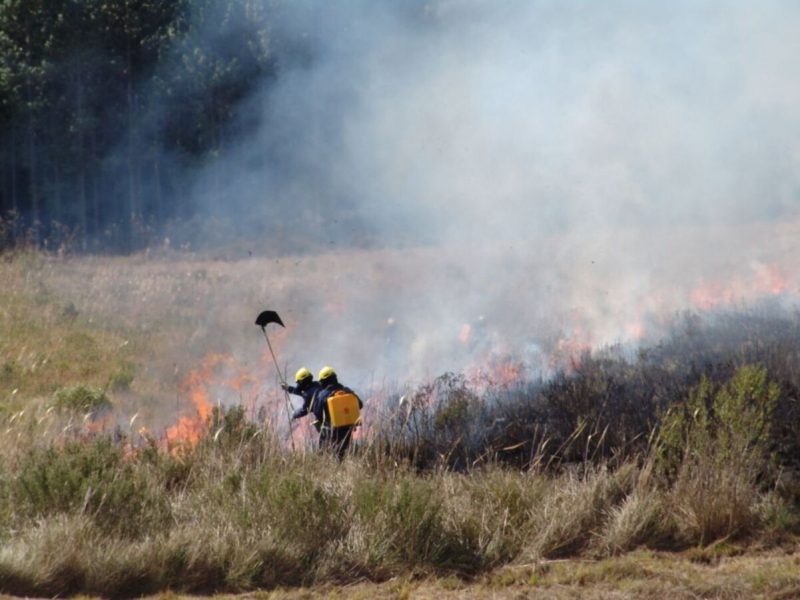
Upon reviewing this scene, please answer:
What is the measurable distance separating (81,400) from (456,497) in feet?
22.9

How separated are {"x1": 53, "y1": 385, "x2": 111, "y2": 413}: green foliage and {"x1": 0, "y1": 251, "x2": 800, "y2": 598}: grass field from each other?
1.51m

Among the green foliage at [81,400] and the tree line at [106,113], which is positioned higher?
the tree line at [106,113]

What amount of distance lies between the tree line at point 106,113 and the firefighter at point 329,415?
15.7 metres

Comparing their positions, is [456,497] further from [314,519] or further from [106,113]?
[106,113]

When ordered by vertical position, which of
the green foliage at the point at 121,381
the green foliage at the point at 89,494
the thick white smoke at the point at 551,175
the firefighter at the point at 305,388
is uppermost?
the thick white smoke at the point at 551,175

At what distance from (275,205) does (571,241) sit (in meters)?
12.5

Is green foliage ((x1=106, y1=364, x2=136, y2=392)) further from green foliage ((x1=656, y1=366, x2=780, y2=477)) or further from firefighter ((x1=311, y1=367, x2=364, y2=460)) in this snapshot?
green foliage ((x1=656, y1=366, x2=780, y2=477))

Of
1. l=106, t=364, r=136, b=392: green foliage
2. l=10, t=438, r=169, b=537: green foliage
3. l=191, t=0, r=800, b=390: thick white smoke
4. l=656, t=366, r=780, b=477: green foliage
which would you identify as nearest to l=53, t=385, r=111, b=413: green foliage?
l=106, t=364, r=136, b=392: green foliage

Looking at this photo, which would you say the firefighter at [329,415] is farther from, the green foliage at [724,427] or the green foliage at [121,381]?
the green foliage at [121,381]

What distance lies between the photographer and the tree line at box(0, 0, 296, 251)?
26672 mm

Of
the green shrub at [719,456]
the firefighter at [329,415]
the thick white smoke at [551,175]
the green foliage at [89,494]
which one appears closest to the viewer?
the green foliage at [89,494]

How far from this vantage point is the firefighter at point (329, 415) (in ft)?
31.4

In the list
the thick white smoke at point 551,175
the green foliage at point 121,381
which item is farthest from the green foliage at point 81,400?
the thick white smoke at point 551,175

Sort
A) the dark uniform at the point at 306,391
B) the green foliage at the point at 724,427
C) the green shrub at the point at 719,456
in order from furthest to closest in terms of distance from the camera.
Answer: the dark uniform at the point at 306,391
the green foliage at the point at 724,427
the green shrub at the point at 719,456
